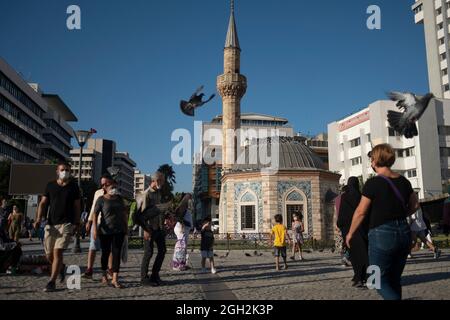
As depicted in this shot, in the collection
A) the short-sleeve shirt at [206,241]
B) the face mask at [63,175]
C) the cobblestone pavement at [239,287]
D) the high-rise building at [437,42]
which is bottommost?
the cobblestone pavement at [239,287]

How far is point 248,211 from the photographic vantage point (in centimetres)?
2953

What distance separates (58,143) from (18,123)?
1715 cm

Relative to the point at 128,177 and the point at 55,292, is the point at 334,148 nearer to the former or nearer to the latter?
the point at 55,292

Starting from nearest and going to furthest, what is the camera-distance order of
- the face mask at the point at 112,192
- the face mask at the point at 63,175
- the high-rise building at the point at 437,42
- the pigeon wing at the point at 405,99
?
the face mask at the point at 63,175 < the face mask at the point at 112,192 < the pigeon wing at the point at 405,99 < the high-rise building at the point at 437,42

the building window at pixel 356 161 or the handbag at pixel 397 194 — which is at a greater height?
the building window at pixel 356 161

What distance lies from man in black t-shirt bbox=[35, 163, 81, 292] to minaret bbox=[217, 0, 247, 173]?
115 feet

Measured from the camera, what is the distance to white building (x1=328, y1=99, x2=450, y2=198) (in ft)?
153

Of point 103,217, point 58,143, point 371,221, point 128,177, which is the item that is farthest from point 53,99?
point 371,221

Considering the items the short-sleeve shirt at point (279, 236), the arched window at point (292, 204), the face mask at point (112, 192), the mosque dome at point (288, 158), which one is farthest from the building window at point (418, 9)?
the face mask at point (112, 192)

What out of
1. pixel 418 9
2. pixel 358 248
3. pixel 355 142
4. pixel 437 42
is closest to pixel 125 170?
pixel 355 142

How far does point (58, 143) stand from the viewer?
223 feet

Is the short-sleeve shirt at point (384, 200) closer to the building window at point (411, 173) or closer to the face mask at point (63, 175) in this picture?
the face mask at point (63, 175)

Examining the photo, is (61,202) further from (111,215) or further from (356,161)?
(356,161)

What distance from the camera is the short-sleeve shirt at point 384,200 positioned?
382 centimetres
